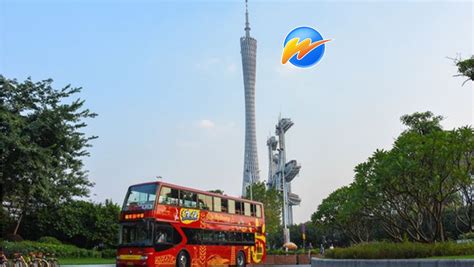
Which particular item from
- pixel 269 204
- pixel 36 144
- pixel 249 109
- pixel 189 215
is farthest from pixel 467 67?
pixel 249 109

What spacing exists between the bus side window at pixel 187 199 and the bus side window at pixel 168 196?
371mm

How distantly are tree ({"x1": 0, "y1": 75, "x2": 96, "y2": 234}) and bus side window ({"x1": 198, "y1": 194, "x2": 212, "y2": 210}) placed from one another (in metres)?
11.7

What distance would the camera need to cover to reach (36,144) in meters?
29.3

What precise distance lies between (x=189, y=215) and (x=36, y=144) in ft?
42.5

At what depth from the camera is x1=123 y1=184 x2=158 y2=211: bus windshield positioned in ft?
63.5

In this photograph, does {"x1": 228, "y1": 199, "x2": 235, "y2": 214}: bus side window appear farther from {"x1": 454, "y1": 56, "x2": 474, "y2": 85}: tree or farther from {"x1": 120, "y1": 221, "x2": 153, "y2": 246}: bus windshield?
{"x1": 454, "y1": 56, "x2": 474, "y2": 85}: tree

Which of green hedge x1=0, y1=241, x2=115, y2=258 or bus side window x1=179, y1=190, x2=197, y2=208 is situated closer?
bus side window x1=179, y1=190, x2=197, y2=208

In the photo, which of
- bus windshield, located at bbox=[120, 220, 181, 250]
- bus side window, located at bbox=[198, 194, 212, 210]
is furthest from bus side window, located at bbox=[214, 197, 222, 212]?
bus windshield, located at bbox=[120, 220, 181, 250]

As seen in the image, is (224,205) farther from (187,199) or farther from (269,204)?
(269,204)

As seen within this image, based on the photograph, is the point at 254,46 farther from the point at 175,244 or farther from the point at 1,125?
the point at 175,244

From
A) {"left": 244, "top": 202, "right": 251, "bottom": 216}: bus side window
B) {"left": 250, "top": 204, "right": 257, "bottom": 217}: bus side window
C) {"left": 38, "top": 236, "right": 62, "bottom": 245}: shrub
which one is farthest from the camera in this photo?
{"left": 38, "top": 236, "right": 62, "bottom": 245}: shrub

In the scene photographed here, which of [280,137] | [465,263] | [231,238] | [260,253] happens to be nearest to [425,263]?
[465,263]

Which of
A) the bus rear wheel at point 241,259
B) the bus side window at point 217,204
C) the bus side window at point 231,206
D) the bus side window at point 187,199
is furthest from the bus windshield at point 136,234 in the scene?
the bus rear wheel at point 241,259

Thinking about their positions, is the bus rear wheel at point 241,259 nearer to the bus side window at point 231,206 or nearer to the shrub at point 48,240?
the bus side window at point 231,206
